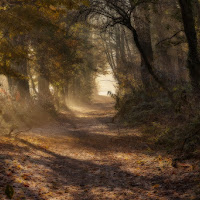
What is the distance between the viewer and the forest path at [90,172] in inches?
190

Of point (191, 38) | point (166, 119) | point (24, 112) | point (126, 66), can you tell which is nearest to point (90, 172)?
point (166, 119)

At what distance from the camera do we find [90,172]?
253 inches

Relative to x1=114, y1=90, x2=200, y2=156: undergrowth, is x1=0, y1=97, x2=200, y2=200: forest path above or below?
→ below

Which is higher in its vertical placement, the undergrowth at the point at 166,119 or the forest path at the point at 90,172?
the undergrowth at the point at 166,119

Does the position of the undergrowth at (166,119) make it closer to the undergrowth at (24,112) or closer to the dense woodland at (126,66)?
the dense woodland at (126,66)

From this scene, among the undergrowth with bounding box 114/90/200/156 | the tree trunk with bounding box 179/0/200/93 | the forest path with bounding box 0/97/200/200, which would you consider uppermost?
the tree trunk with bounding box 179/0/200/93

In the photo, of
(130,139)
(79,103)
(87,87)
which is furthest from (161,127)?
(87,87)

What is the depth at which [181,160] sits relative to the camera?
6.14m

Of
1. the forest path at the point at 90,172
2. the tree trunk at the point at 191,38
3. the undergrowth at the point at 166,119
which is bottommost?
the forest path at the point at 90,172

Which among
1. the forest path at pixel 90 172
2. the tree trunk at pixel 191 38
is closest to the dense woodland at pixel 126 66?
the tree trunk at pixel 191 38

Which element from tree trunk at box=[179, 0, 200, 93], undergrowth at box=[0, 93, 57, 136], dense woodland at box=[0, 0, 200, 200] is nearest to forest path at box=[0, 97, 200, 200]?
dense woodland at box=[0, 0, 200, 200]

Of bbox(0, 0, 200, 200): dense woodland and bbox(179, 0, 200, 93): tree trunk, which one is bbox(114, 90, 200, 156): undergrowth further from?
bbox(179, 0, 200, 93): tree trunk

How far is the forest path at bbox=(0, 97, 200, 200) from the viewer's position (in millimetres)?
4820

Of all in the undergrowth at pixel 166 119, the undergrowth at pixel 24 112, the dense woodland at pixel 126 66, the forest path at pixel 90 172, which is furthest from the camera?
the undergrowth at pixel 24 112
